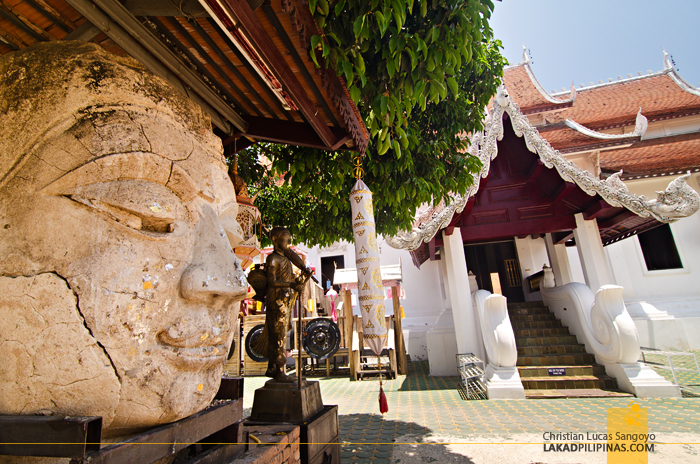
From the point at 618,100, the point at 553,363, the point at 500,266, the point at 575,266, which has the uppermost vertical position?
the point at 618,100

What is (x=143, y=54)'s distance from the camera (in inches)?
82.0

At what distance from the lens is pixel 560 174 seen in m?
7.42

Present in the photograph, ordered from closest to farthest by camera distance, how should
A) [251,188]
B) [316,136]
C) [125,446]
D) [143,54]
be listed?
[125,446] < [143,54] < [316,136] < [251,188]

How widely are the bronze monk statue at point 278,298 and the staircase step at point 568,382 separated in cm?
525

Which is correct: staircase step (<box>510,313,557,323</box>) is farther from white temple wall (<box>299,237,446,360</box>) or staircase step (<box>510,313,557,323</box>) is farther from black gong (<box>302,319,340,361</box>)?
black gong (<box>302,319,340,361</box>)

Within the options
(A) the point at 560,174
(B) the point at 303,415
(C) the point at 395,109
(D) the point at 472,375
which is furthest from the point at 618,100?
(B) the point at 303,415

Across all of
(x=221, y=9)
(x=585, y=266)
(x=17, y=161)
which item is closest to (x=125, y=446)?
(x=17, y=161)

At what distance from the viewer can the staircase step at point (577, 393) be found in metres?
5.88

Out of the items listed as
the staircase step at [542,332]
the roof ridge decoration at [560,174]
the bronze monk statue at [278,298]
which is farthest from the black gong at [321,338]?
the bronze monk statue at [278,298]

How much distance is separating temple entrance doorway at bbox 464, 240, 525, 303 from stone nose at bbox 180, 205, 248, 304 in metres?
10.4

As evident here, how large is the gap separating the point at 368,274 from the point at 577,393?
4.99 metres

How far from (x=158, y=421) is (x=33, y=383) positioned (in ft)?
1.59

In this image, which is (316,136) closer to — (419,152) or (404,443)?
(419,152)
